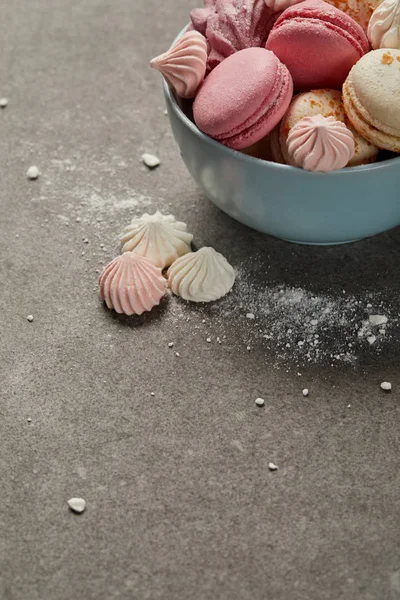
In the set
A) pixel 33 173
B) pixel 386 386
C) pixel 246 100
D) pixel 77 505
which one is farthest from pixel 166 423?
pixel 33 173

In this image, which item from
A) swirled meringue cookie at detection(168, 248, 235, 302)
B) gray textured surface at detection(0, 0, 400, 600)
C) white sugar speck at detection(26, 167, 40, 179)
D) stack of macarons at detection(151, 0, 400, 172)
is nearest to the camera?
gray textured surface at detection(0, 0, 400, 600)

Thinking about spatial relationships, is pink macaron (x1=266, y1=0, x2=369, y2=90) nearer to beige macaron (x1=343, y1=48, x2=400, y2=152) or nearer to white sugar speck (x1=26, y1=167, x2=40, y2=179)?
beige macaron (x1=343, y1=48, x2=400, y2=152)

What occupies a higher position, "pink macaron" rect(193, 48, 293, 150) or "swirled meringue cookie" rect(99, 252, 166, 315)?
"pink macaron" rect(193, 48, 293, 150)

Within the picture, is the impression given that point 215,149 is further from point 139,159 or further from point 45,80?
point 45,80

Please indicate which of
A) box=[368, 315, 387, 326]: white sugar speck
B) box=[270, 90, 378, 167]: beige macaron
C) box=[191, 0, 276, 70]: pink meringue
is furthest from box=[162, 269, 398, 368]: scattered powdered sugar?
box=[191, 0, 276, 70]: pink meringue

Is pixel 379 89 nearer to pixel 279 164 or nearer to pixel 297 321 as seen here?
pixel 279 164

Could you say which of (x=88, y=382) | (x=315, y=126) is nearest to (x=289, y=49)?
(x=315, y=126)
